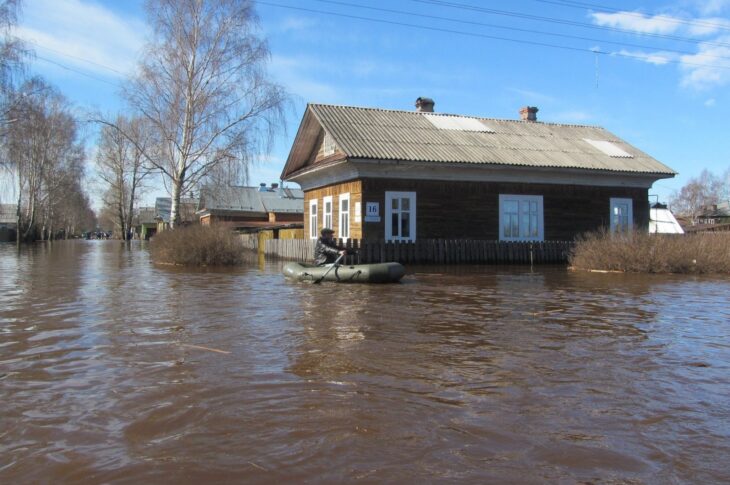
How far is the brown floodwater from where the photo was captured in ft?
12.5

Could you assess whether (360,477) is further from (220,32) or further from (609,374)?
(220,32)

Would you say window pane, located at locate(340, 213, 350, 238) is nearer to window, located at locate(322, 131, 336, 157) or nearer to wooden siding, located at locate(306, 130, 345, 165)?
wooden siding, located at locate(306, 130, 345, 165)

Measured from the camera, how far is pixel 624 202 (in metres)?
27.3

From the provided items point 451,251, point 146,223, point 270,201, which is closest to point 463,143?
point 451,251

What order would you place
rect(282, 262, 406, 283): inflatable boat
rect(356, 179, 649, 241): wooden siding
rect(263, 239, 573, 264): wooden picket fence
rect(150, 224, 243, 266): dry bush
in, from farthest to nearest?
rect(356, 179, 649, 241): wooden siding, rect(150, 224, 243, 266): dry bush, rect(263, 239, 573, 264): wooden picket fence, rect(282, 262, 406, 283): inflatable boat

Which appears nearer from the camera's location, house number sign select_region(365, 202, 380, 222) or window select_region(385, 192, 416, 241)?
house number sign select_region(365, 202, 380, 222)

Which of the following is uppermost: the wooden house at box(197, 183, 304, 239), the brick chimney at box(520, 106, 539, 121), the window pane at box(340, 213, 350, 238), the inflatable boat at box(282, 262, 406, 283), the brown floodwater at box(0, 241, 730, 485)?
the brick chimney at box(520, 106, 539, 121)

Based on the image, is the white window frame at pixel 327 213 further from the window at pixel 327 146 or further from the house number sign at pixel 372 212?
the house number sign at pixel 372 212

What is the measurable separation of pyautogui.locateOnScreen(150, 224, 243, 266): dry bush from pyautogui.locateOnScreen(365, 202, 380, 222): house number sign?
205 inches

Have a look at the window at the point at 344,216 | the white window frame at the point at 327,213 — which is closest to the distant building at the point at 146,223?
the white window frame at the point at 327,213

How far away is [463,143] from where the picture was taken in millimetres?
25438

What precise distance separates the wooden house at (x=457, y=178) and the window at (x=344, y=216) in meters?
0.04

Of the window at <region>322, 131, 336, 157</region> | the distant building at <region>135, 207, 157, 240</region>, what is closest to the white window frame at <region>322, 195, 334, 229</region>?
the window at <region>322, 131, 336, 157</region>

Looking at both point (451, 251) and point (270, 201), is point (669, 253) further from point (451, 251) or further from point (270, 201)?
point (270, 201)
